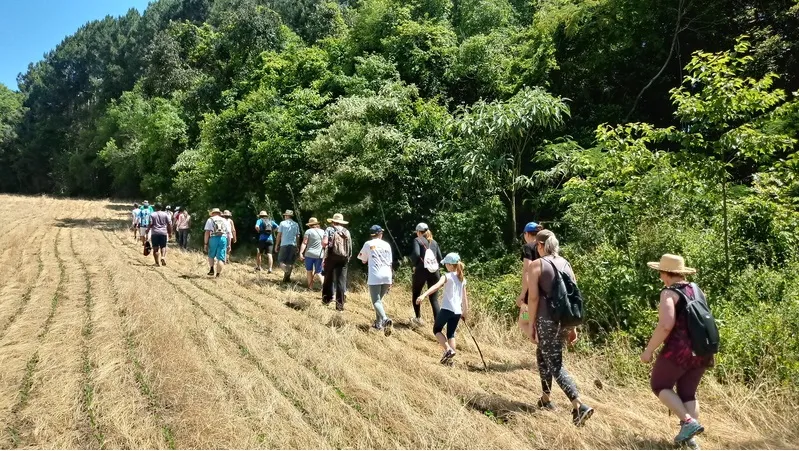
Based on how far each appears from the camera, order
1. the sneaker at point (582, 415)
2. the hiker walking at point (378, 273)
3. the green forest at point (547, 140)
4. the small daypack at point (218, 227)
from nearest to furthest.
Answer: the sneaker at point (582, 415)
the green forest at point (547, 140)
the hiker walking at point (378, 273)
the small daypack at point (218, 227)

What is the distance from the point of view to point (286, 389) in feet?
18.5

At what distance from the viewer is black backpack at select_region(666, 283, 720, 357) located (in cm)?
411

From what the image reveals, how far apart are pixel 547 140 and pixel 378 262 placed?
22.4ft

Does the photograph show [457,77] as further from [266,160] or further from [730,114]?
[730,114]

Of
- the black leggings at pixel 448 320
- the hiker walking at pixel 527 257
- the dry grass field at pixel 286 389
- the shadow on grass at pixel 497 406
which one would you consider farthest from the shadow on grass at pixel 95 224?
the shadow on grass at pixel 497 406

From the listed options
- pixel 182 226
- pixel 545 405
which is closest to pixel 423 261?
pixel 545 405

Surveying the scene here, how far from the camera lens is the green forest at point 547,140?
7.59 m

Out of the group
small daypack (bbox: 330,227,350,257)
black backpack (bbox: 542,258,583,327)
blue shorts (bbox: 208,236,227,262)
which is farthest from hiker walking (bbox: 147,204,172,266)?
black backpack (bbox: 542,258,583,327)

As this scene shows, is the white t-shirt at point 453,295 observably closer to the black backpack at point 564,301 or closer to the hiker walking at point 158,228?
the black backpack at point 564,301

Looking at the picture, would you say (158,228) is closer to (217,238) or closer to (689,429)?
(217,238)

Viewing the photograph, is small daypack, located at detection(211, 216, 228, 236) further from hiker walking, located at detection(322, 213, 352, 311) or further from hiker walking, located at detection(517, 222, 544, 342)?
hiker walking, located at detection(517, 222, 544, 342)

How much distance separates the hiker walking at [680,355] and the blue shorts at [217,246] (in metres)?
10.6

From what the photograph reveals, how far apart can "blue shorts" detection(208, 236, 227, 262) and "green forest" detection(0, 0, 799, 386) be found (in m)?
2.55

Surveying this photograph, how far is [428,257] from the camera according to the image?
28.1 feet
